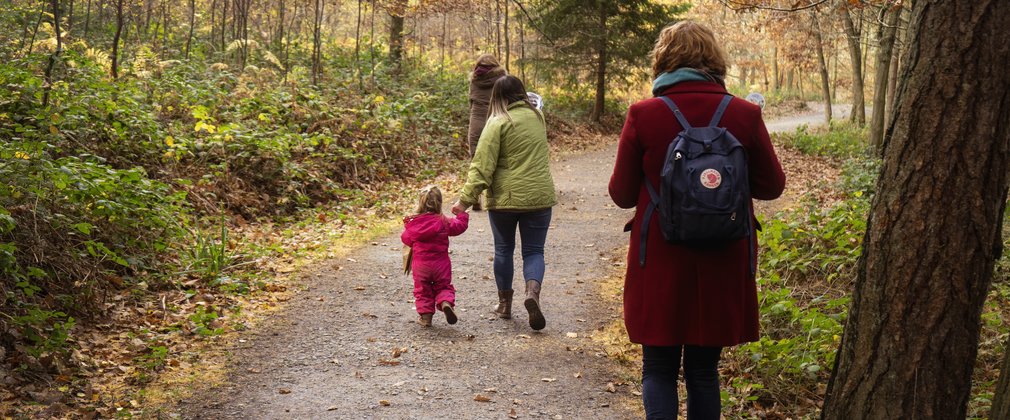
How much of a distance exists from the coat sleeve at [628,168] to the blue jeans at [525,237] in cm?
270

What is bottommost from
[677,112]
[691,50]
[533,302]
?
[533,302]

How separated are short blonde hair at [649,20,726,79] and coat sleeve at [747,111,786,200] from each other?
11.9 inches

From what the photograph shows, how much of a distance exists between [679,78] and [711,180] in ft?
1.64

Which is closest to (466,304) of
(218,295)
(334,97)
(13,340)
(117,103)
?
(218,295)

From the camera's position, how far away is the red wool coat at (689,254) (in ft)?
10.7

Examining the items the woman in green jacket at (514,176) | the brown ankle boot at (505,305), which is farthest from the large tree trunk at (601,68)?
the woman in green jacket at (514,176)

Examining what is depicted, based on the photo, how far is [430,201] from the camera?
6.26m

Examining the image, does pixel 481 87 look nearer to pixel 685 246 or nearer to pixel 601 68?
pixel 685 246

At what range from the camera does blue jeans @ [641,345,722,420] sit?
3.46 metres

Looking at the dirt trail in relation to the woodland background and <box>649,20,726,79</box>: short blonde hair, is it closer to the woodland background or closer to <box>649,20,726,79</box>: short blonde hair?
the woodland background

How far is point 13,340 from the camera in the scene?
5047mm

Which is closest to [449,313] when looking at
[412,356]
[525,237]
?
[412,356]

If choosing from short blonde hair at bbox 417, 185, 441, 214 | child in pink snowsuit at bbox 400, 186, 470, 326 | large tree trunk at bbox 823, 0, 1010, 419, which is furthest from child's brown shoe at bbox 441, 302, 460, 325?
large tree trunk at bbox 823, 0, 1010, 419

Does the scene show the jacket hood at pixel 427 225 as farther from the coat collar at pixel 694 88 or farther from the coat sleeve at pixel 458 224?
the coat collar at pixel 694 88
